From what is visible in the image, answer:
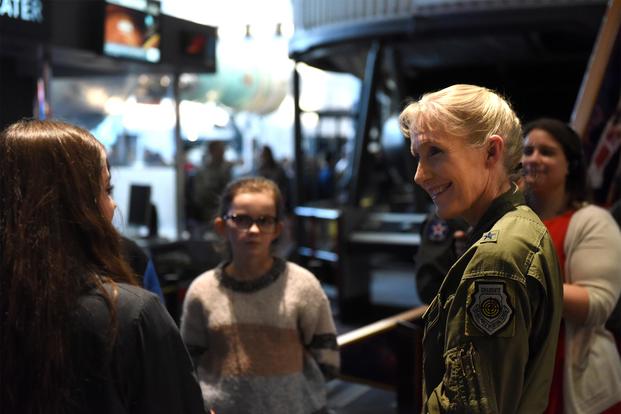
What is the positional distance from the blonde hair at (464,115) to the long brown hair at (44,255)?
0.67 metres

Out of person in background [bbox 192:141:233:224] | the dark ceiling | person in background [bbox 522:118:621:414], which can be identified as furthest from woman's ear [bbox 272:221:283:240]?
person in background [bbox 192:141:233:224]

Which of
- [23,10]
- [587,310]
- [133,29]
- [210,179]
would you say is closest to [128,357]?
[587,310]

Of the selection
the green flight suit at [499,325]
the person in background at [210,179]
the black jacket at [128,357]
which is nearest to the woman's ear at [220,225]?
the black jacket at [128,357]

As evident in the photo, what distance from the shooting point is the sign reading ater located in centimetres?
427

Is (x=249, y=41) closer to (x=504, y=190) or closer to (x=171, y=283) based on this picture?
(x=171, y=283)

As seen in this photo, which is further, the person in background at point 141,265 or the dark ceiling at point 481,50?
the dark ceiling at point 481,50

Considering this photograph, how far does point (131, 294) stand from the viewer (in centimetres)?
135

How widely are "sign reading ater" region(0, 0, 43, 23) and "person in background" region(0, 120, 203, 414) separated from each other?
3314mm

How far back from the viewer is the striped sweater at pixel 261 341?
2.14 meters

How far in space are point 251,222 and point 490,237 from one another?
1.03 m

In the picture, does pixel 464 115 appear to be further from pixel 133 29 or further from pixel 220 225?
pixel 133 29

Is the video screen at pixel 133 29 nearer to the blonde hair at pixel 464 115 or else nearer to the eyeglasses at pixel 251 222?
the eyeglasses at pixel 251 222

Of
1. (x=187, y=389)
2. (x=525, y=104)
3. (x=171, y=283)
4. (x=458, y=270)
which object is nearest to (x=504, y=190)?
(x=458, y=270)

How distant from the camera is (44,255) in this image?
4.25ft
